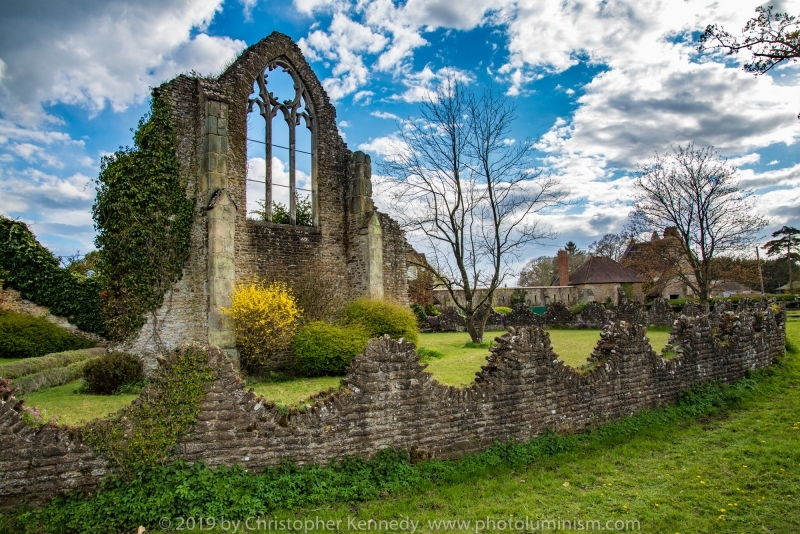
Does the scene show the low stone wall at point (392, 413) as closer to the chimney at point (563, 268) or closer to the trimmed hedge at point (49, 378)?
the trimmed hedge at point (49, 378)

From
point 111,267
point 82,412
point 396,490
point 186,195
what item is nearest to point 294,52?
point 186,195

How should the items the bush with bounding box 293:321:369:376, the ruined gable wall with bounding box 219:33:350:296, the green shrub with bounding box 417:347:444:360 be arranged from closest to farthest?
1. the bush with bounding box 293:321:369:376
2. the ruined gable wall with bounding box 219:33:350:296
3. the green shrub with bounding box 417:347:444:360

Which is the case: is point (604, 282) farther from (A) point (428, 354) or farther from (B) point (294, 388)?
(B) point (294, 388)

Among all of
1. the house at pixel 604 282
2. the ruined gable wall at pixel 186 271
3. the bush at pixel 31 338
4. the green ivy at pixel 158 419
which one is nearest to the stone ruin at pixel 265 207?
the ruined gable wall at pixel 186 271

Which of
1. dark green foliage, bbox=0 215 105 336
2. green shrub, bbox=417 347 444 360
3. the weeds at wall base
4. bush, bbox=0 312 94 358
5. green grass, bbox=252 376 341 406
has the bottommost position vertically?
the weeds at wall base

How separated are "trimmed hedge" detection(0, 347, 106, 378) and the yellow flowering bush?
4.33m

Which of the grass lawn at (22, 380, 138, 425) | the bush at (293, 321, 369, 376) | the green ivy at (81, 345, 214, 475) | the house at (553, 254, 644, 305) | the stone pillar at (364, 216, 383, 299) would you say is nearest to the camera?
the green ivy at (81, 345, 214, 475)

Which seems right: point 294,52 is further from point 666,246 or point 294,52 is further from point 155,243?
point 666,246

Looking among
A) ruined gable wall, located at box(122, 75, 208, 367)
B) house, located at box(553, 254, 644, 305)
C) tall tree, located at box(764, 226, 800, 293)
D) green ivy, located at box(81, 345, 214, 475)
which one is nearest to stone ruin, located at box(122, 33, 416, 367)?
ruined gable wall, located at box(122, 75, 208, 367)

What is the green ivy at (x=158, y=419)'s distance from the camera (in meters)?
4.83

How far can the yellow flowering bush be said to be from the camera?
1255 centimetres

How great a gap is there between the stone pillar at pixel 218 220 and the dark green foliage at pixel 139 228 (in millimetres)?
785

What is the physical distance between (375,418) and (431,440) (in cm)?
85

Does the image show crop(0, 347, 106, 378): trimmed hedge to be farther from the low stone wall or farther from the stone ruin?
the low stone wall
